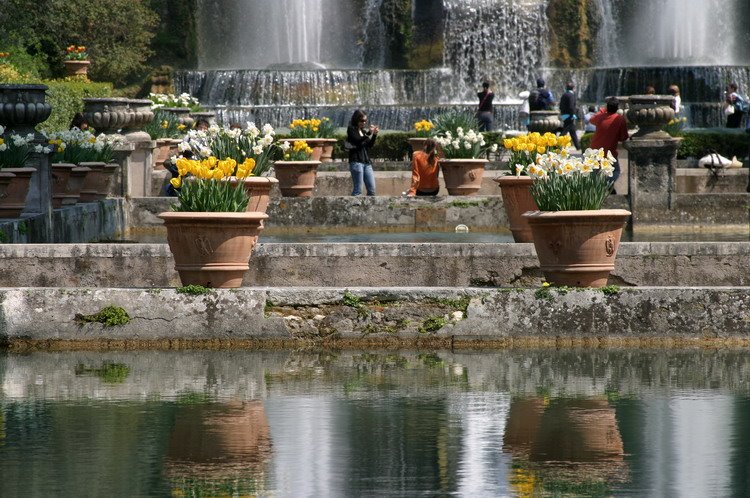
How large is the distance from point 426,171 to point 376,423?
13842 mm

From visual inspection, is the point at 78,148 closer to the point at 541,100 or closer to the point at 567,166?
the point at 567,166

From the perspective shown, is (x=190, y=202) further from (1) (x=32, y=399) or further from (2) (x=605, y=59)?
(2) (x=605, y=59)

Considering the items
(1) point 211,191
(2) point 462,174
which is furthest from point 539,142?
(2) point 462,174

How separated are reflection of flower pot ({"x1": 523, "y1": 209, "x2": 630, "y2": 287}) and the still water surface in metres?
0.77

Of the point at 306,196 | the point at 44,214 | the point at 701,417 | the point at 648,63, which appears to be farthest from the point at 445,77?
the point at 701,417

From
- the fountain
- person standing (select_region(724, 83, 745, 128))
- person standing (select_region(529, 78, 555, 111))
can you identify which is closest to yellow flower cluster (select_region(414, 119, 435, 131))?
person standing (select_region(529, 78, 555, 111))

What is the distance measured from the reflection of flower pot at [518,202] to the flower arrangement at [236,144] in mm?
2394

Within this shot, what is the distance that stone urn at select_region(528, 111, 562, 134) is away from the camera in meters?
29.2

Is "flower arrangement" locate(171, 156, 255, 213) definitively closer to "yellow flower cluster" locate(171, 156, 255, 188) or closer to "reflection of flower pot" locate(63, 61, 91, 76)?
"yellow flower cluster" locate(171, 156, 255, 188)

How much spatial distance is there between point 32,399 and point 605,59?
162 feet

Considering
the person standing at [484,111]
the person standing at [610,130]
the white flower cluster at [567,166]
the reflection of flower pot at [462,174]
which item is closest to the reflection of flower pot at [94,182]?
the reflection of flower pot at [462,174]

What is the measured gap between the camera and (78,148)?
19266 millimetres

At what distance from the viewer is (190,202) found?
10.6m

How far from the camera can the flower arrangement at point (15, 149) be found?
1524 centimetres
